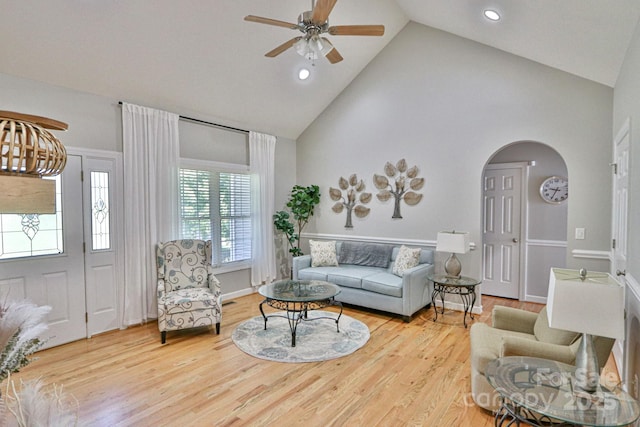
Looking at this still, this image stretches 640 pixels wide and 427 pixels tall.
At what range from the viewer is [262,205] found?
18.6 feet

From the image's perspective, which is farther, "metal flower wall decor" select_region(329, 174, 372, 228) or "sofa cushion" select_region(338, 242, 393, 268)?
"metal flower wall decor" select_region(329, 174, 372, 228)

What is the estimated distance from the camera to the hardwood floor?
2.41 m

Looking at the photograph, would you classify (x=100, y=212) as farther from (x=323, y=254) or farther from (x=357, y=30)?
(x=357, y=30)

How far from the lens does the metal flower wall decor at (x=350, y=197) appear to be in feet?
18.4

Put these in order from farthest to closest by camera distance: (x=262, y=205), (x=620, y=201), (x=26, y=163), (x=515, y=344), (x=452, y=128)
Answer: (x=262, y=205) < (x=452, y=128) < (x=620, y=201) < (x=515, y=344) < (x=26, y=163)

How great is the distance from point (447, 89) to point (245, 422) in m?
4.58

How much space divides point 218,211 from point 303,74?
2.41 meters

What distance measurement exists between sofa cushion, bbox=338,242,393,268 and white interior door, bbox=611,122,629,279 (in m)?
2.64

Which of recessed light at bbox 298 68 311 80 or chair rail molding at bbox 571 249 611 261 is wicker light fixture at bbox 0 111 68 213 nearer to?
recessed light at bbox 298 68 311 80

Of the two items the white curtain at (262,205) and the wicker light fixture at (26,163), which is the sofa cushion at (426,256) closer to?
the white curtain at (262,205)

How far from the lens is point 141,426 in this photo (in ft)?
7.55

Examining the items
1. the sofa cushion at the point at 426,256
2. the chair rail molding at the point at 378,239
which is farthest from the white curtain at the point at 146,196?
the sofa cushion at the point at 426,256

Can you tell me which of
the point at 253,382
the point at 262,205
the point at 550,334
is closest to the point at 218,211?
the point at 262,205

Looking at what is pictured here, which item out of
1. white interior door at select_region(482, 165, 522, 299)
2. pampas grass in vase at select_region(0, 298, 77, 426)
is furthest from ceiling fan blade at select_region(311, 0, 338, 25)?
white interior door at select_region(482, 165, 522, 299)
